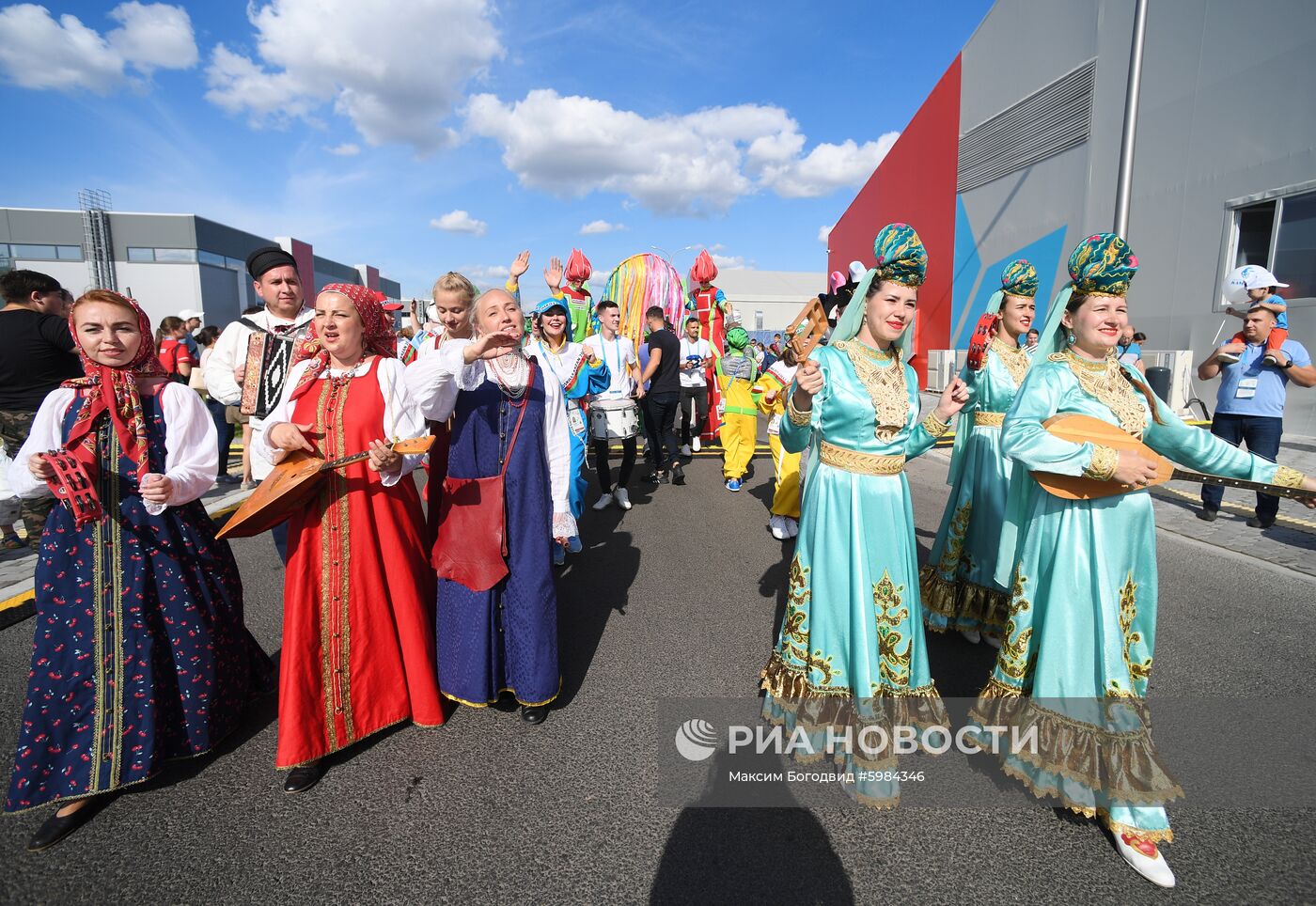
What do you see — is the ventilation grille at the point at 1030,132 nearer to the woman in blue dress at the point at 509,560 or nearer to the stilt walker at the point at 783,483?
the stilt walker at the point at 783,483

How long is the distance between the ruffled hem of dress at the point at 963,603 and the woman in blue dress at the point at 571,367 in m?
2.66

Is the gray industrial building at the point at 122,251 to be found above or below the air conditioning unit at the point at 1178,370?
above

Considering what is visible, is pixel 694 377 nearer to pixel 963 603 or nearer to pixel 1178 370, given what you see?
pixel 963 603

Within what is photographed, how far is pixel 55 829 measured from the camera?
7.37 feet

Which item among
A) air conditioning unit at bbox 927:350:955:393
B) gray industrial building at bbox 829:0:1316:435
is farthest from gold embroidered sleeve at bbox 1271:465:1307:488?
air conditioning unit at bbox 927:350:955:393

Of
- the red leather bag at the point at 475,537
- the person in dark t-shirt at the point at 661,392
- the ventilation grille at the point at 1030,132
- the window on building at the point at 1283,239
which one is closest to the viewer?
the red leather bag at the point at 475,537

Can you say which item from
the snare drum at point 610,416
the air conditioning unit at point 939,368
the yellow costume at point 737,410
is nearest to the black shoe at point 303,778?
the snare drum at point 610,416

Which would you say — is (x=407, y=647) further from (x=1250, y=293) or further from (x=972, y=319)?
(x=972, y=319)

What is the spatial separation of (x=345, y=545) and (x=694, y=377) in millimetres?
7420

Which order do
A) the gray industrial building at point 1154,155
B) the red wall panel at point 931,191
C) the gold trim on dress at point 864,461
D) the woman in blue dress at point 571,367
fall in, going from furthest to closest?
1. the red wall panel at point 931,191
2. the gray industrial building at point 1154,155
3. the woman in blue dress at point 571,367
4. the gold trim on dress at point 864,461

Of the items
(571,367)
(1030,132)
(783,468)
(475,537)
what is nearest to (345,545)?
(475,537)

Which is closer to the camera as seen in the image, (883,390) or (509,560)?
(883,390)

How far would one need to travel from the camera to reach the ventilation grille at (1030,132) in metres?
13.1

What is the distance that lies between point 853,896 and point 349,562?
221 cm
